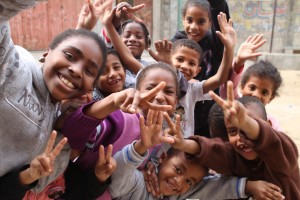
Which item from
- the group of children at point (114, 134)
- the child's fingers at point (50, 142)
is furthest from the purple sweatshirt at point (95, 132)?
the child's fingers at point (50, 142)

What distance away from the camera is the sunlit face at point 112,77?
6.74 ft

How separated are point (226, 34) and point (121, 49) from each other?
70 centimetres

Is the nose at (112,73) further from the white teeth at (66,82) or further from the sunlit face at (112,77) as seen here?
the white teeth at (66,82)

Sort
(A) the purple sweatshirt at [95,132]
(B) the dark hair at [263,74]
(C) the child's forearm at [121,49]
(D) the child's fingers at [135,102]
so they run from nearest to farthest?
(D) the child's fingers at [135,102] → (A) the purple sweatshirt at [95,132] → (C) the child's forearm at [121,49] → (B) the dark hair at [263,74]

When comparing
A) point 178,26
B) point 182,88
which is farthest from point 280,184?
point 178,26

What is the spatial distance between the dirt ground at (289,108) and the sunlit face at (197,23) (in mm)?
2519

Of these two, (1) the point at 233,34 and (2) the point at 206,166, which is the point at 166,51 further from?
(2) the point at 206,166

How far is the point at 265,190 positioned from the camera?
1603mm

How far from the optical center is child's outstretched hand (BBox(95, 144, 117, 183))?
1.45m

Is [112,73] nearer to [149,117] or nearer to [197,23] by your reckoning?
[149,117]

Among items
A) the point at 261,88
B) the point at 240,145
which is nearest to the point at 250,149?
the point at 240,145

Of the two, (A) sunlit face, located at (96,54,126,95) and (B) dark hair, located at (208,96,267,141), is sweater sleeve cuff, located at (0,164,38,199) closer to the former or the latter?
(A) sunlit face, located at (96,54,126,95)

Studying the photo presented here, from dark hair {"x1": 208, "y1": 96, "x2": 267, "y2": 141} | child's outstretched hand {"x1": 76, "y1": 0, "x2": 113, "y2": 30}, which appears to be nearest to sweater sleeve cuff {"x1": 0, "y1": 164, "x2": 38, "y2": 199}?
child's outstretched hand {"x1": 76, "y1": 0, "x2": 113, "y2": 30}

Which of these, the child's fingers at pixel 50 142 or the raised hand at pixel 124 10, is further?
the raised hand at pixel 124 10
